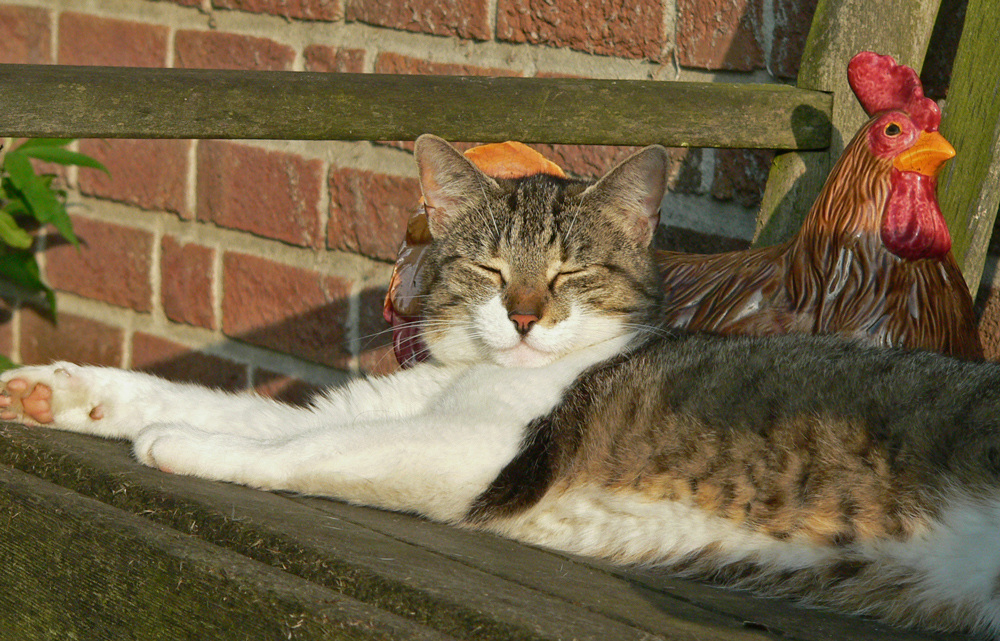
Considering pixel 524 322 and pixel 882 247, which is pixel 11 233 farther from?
pixel 882 247

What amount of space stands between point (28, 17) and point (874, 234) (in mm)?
2676

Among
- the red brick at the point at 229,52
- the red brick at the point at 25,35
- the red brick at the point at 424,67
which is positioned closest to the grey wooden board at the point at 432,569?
the red brick at the point at 424,67

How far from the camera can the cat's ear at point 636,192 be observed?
5.57 feet

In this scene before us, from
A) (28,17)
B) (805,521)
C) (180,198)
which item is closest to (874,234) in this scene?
(805,521)

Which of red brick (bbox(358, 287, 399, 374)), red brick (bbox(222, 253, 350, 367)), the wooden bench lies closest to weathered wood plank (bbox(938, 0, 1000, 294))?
the wooden bench

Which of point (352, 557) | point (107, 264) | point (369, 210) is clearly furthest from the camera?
point (107, 264)

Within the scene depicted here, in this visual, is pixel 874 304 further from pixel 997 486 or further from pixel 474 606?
pixel 474 606

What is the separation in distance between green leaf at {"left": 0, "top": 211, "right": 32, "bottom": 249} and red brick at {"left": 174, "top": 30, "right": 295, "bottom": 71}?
650 millimetres

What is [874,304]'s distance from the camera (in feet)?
4.84

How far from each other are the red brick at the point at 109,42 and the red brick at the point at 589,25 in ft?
3.66

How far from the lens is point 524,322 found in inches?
66.4

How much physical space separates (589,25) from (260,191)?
0.99 metres

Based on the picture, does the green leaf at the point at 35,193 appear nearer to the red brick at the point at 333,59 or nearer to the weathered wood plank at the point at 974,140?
the red brick at the point at 333,59

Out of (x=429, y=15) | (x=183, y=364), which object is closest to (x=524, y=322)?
(x=429, y=15)
